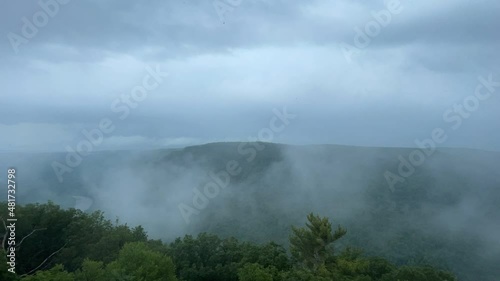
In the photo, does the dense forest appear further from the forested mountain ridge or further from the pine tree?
the forested mountain ridge

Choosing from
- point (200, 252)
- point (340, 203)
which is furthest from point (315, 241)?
point (340, 203)

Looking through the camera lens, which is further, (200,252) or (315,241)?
(200,252)

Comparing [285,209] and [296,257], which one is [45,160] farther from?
[285,209]

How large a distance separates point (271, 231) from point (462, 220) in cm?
Answer: 6654

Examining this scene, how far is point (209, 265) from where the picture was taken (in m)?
39.5

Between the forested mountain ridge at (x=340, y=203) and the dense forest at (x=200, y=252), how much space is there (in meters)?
57.9

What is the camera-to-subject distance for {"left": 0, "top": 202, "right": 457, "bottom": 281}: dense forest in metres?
34.2

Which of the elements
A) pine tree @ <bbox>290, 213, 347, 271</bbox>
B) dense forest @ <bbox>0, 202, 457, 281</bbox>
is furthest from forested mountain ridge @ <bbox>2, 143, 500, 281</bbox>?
pine tree @ <bbox>290, 213, 347, 271</bbox>

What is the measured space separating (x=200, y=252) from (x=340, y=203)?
131 metres

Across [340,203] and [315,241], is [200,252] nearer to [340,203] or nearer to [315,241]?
[315,241]

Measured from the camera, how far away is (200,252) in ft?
133

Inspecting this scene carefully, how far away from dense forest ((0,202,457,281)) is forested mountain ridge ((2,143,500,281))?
5795cm

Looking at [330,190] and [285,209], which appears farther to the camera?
[330,190]

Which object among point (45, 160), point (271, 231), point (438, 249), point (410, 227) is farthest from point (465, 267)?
point (45, 160)
